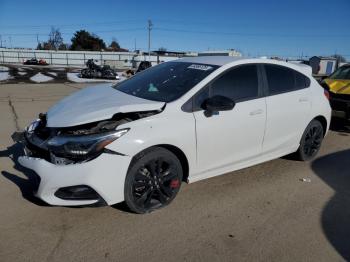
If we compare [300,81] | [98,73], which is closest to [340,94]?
[300,81]

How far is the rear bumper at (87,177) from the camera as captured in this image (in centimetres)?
310

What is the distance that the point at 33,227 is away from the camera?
10.7ft

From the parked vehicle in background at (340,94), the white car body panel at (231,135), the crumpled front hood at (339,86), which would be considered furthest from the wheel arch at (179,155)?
the crumpled front hood at (339,86)

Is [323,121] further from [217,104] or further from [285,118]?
[217,104]

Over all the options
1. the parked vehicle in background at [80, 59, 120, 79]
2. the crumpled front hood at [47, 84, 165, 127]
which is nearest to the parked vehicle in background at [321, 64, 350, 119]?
the crumpled front hood at [47, 84, 165, 127]

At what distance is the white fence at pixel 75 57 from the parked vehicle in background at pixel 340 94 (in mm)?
53356

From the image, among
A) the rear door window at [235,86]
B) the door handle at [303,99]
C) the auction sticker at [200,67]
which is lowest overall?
the door handle at [303,99]

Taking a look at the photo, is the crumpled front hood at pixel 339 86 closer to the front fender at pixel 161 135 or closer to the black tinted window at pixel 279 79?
the black tinted window at pixel 279 79

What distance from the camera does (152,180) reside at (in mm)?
3547

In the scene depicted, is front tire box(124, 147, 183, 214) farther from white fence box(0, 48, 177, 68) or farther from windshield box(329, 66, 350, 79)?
white fence box(0, 48, 177, 68)

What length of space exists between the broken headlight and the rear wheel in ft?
10.5

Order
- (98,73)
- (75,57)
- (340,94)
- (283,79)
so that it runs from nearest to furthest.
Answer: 1. (283,79)
2. (340,94)
3. (98,73)
4. (75,57)

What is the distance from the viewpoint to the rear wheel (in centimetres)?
518

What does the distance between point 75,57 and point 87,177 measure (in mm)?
61773
